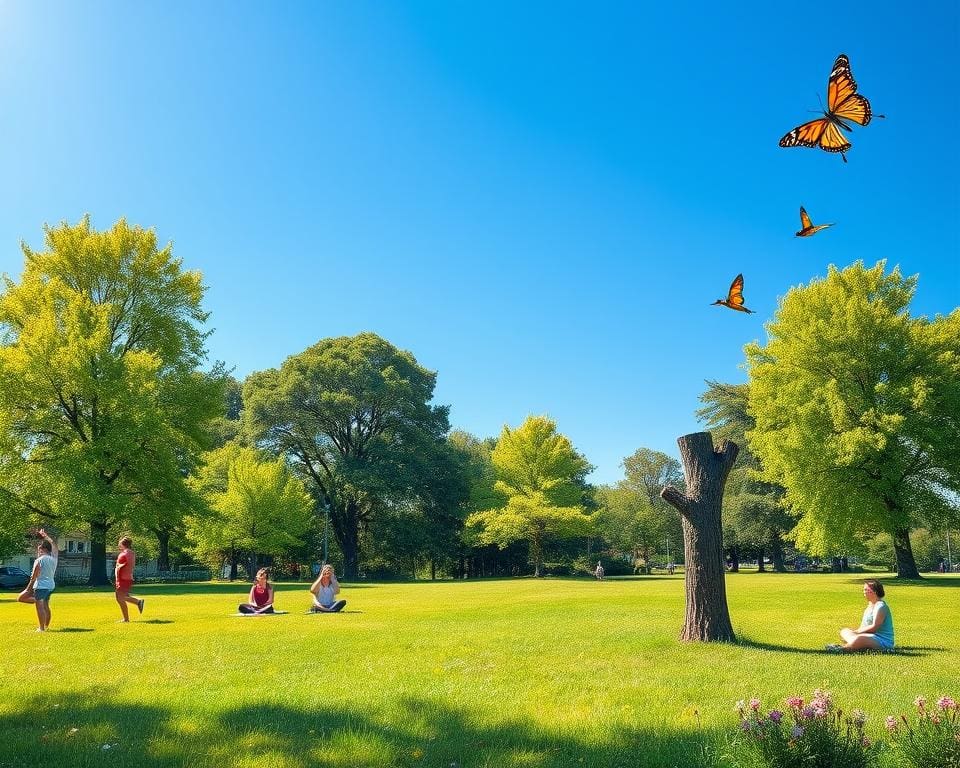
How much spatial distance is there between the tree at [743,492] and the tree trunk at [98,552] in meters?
42.4

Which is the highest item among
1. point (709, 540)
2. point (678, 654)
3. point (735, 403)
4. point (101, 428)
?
point (735, 403)

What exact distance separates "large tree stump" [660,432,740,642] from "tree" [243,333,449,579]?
41405mm

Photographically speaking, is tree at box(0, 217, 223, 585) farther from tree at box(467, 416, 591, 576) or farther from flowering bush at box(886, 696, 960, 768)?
flowering bush at box(886, 696, 960, 768)

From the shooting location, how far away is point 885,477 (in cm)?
3303

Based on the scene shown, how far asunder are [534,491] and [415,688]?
4612 centimetres

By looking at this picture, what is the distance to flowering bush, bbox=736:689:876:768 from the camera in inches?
172

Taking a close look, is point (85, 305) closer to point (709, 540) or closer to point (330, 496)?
point (330, 496)

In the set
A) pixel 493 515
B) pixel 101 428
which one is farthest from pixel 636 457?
pixel 101 428

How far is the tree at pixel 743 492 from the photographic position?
2245 inches

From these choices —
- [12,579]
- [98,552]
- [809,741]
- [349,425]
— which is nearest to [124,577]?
[809,741]

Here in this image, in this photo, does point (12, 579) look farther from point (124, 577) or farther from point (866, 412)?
point (866, 412)

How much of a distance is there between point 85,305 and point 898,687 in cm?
3837

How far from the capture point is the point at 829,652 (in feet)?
36.8

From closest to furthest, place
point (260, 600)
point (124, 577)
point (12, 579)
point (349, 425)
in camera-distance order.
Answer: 1. point (124, 577)
2. point (260, 600)
3. point (12, 579)
4. point (349, 425)
